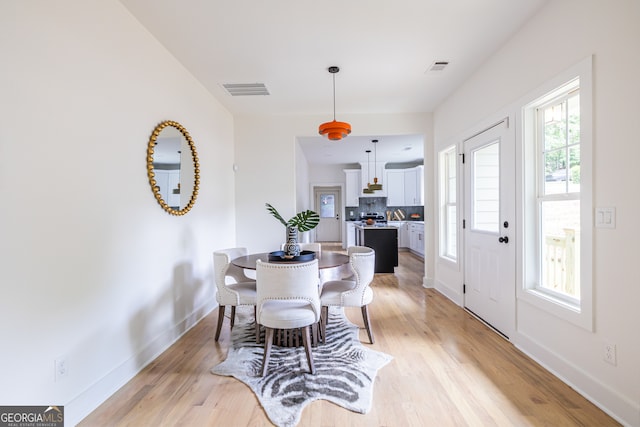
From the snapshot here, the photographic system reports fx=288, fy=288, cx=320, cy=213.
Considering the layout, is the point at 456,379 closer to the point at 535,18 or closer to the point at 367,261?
the point at 367,261

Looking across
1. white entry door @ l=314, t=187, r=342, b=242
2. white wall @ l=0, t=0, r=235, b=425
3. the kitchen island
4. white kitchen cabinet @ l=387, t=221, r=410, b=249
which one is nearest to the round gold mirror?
white wall @ l=0, t=0, r=235, b=425

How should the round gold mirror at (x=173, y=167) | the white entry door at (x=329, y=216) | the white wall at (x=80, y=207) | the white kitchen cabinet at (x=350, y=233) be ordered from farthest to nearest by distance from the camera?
the white entry door at (x=329, y=216) < the white kitchen cabinet at (x=350, y=233) < the round gold mirror at (x=173, y=167) < the white wall at (x=80, y=207)

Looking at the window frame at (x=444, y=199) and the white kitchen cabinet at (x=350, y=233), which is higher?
the window frame at (x=444, y=199)

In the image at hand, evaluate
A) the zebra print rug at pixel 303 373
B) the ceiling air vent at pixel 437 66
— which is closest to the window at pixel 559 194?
the ceiling air vent at pixel 437 66

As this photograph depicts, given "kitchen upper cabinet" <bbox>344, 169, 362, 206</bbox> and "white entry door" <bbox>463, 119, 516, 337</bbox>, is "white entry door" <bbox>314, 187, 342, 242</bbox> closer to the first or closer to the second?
"kitchen upper cabinet" <bbox>344, 169, 362, 206</bbox>

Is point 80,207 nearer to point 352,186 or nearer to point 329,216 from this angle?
point 352,186

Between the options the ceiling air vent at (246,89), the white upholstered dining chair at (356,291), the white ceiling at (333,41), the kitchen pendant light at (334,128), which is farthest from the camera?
the ceiling air vent at (246,89)

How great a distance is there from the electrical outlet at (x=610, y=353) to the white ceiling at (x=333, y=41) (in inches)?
94.0

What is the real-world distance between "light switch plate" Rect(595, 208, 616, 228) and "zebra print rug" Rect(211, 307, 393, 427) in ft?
5.64

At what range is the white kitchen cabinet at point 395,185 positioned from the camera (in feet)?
28.6

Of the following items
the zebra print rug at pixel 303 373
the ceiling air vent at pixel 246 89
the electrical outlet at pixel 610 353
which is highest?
the ceiling air vent at pixel 246 89

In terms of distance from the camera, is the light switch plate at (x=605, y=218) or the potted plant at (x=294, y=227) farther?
the potted plant at (x=294, y=227)

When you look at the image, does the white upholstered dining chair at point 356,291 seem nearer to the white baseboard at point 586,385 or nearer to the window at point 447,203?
the white baseboard at point 586,385

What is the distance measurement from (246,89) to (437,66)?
2214 millimetres
